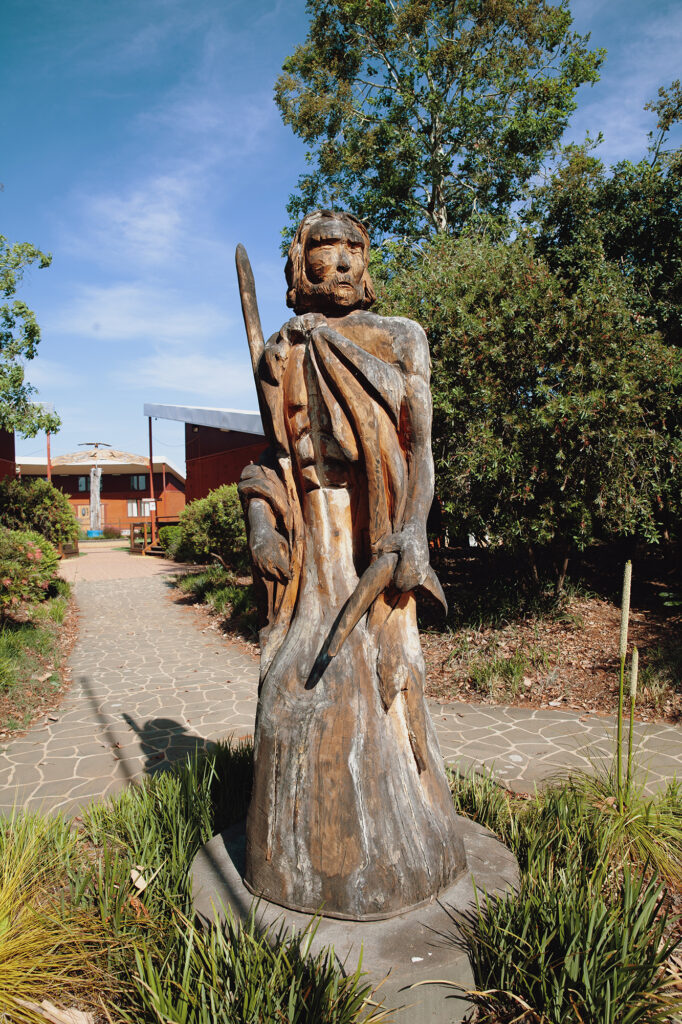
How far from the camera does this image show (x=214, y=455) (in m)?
22.0

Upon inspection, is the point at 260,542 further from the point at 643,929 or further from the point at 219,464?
the point at 219,464

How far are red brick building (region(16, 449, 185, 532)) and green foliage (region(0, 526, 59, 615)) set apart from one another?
25.4 metres

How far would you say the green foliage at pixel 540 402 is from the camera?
699 centimetres

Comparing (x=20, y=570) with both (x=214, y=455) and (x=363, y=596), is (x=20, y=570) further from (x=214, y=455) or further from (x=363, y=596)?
(x=214, y=455)

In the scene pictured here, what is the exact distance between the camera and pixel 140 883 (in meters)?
2.60

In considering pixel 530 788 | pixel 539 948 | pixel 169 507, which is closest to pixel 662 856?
pixel 539 948

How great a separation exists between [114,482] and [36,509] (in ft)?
76.3

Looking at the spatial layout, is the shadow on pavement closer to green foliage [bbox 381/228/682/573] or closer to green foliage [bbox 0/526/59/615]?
green foliage [bbox 0/526/59/615]

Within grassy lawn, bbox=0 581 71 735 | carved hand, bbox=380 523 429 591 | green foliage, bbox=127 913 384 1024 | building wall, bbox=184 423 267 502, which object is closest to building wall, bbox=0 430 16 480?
building wall, bbox=184 423 267 502

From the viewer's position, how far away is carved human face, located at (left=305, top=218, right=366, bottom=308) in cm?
235

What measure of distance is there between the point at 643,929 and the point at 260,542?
6.40 ft

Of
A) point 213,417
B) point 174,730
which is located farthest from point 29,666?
point 213,417

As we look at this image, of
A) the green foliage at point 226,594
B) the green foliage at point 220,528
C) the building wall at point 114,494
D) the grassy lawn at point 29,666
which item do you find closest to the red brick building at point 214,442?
the green foliage at point 220,528

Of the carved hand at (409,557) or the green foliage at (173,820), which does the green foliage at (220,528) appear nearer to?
the green foliage at (173,820)
